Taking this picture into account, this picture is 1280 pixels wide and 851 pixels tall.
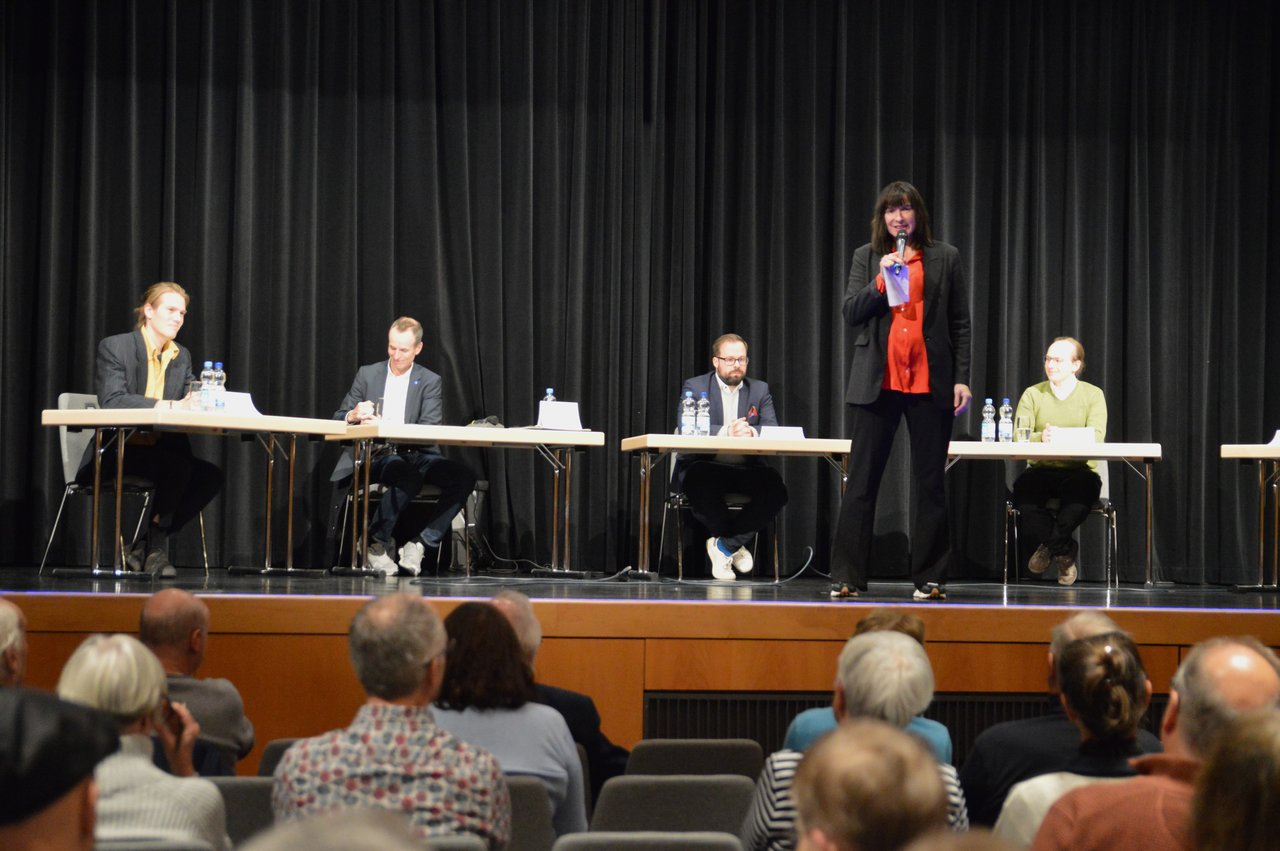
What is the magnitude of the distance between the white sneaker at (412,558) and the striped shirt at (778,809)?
15.1 feet

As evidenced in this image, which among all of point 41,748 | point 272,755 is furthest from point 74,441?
point 41,748

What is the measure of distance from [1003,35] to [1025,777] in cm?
638

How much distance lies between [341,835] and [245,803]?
156cm

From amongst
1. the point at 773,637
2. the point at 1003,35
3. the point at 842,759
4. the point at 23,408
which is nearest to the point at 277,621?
the point at 773,637

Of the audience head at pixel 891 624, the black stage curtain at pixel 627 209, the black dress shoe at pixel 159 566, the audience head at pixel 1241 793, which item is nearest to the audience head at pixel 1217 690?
the audience head at pixel 1241 793

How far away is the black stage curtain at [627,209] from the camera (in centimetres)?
726

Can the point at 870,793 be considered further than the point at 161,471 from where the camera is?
No

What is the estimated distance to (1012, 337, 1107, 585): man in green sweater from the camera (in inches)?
275

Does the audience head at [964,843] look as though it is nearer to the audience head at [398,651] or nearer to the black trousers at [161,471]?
the audience head at [398,651]

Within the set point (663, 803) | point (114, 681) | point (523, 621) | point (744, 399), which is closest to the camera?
point (114, 681)

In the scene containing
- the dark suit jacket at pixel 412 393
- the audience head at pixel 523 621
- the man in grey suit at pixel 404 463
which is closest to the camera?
the audience head at pixel 523 621

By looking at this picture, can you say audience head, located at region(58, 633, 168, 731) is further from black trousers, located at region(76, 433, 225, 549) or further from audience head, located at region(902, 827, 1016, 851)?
black trousers, located at region(76, 433, 225, 549)

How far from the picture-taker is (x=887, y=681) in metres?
2.36

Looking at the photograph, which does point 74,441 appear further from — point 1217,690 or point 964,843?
point 964,843
